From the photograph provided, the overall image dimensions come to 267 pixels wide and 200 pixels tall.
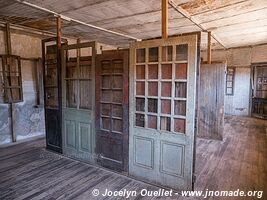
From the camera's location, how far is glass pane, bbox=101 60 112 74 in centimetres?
332

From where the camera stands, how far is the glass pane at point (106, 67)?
10.9 feet

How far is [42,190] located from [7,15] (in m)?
3.52

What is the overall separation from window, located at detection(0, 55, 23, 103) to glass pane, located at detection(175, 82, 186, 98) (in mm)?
3999

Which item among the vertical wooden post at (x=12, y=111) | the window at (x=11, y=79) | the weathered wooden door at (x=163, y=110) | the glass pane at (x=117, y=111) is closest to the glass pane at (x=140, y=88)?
the weathered wooden door at (x=163, y=110)

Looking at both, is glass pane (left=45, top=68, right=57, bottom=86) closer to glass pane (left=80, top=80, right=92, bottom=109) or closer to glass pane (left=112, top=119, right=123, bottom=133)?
glass pane (left=80, top=80, right=92, bottom=109)

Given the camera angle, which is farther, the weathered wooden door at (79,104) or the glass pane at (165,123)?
the weathered wooden door at (79,104)

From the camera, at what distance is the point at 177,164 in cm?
271

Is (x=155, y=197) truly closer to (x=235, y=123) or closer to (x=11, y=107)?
(x=11, y=107)

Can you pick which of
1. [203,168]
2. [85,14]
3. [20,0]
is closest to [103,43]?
[85,14]

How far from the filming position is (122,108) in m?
3.20


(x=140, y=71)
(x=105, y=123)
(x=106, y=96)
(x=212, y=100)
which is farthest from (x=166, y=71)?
(x=212, y=100)

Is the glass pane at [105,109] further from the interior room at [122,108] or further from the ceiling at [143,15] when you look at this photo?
the ceiling at [143,15]

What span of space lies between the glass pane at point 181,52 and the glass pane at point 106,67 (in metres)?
1.22

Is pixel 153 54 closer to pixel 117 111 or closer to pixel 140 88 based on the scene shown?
pixel 140 88
